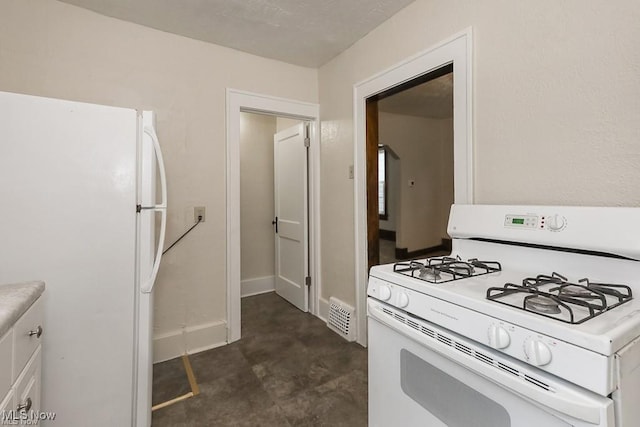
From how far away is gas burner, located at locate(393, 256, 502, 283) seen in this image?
1.14 metres

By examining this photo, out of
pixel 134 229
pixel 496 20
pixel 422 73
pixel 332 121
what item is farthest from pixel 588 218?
pixel 332 121

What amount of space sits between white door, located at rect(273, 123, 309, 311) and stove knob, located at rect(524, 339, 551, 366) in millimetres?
2384

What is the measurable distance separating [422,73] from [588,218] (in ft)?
4.03

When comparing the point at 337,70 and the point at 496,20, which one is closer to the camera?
the point at 496,20

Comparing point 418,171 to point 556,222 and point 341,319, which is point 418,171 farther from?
point 556,222

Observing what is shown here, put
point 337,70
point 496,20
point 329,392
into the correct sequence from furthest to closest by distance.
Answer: point 337,70 → point 329,392 → point 496,20

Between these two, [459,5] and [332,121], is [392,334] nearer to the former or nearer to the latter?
[459,5]

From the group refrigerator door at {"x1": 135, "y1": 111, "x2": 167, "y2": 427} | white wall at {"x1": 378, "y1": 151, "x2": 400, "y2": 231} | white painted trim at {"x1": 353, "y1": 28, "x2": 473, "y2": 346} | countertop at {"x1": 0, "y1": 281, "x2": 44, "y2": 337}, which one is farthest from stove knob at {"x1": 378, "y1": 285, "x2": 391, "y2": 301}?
white wall at {"x1": 378, "y1": 151, "x2": 400, "y2": 231}

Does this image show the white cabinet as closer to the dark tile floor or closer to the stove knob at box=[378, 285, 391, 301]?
the dark tile floor

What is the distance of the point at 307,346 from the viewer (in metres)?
2.36

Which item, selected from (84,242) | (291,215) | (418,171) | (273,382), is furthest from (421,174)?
(84,242)

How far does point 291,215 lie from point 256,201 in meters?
0.66

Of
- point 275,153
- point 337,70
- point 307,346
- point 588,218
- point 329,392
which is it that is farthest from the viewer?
point 275,153

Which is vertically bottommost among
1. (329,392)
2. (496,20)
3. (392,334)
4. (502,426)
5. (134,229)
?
(329,392)
